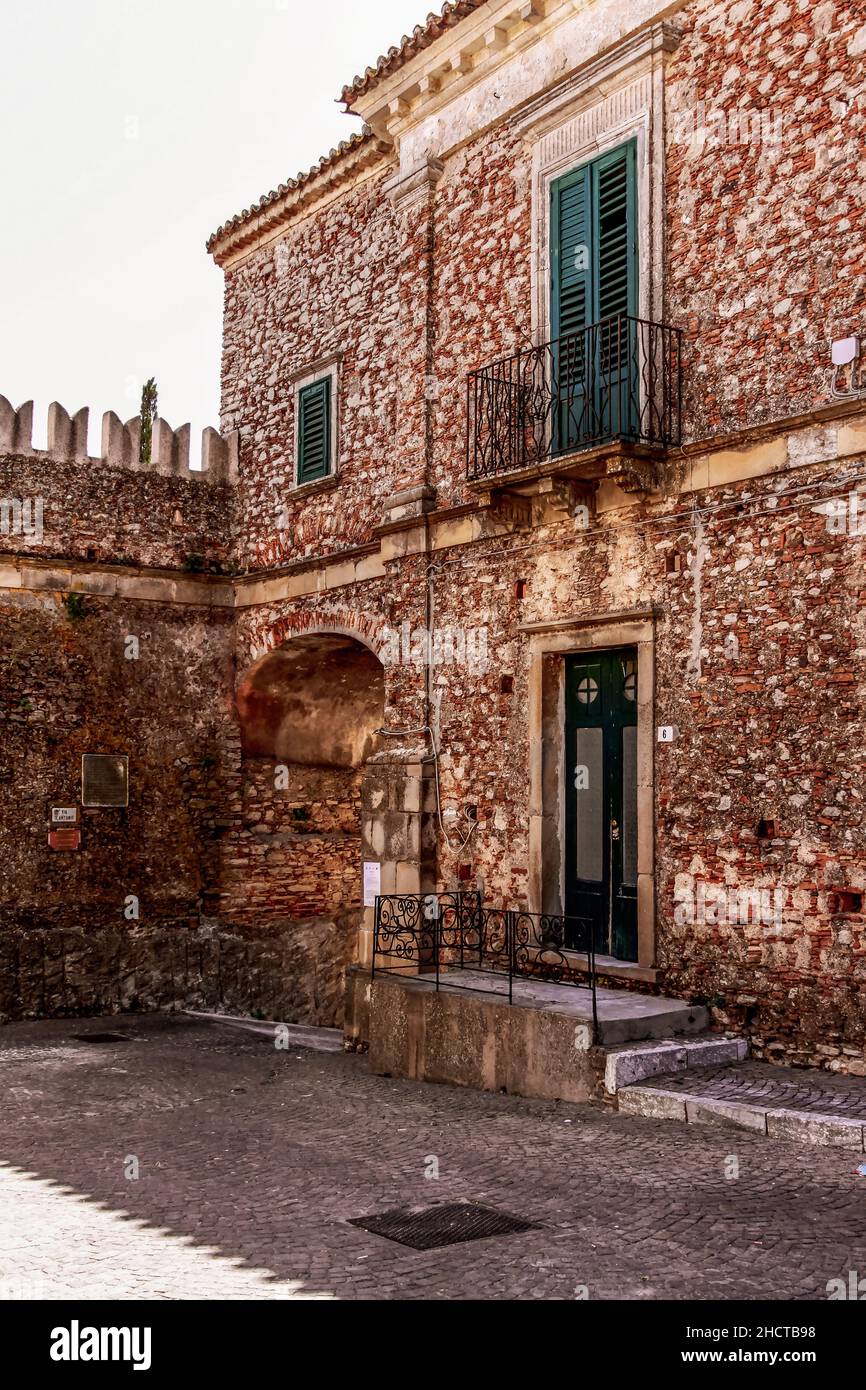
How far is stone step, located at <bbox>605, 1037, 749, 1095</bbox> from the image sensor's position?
8523mm

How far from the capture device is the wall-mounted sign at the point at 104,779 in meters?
15.4

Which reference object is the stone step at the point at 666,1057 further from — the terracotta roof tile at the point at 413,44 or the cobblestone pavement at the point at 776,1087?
the terracotta roof tile at the point at 413,44

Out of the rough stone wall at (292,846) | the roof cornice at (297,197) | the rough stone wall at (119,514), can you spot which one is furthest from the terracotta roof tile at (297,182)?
the rough stone wall at (292,846)

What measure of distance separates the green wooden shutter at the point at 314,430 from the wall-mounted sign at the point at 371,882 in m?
4.92

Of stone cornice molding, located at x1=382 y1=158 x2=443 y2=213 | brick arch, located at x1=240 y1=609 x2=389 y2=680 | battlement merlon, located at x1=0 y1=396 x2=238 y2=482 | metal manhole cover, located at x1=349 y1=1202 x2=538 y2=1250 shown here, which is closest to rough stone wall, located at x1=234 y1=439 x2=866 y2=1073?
brick arch, located at x1=240 y1=609 x2=389 y2=680

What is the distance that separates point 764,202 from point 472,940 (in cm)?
676

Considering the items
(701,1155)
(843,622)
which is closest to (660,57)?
(843,622)

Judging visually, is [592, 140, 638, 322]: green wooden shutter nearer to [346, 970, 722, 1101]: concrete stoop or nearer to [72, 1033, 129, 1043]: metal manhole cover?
[346, 970, 722, 1101]: concrete stoop

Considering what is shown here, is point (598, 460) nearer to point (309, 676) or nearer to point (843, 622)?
point (843, 622)

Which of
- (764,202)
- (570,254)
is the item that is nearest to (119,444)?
(570,254)

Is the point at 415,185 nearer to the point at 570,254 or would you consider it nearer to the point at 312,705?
the point at 570,254

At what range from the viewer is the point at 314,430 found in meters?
15.4

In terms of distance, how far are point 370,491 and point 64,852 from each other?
18.4 feet

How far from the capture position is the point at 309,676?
16719mm
